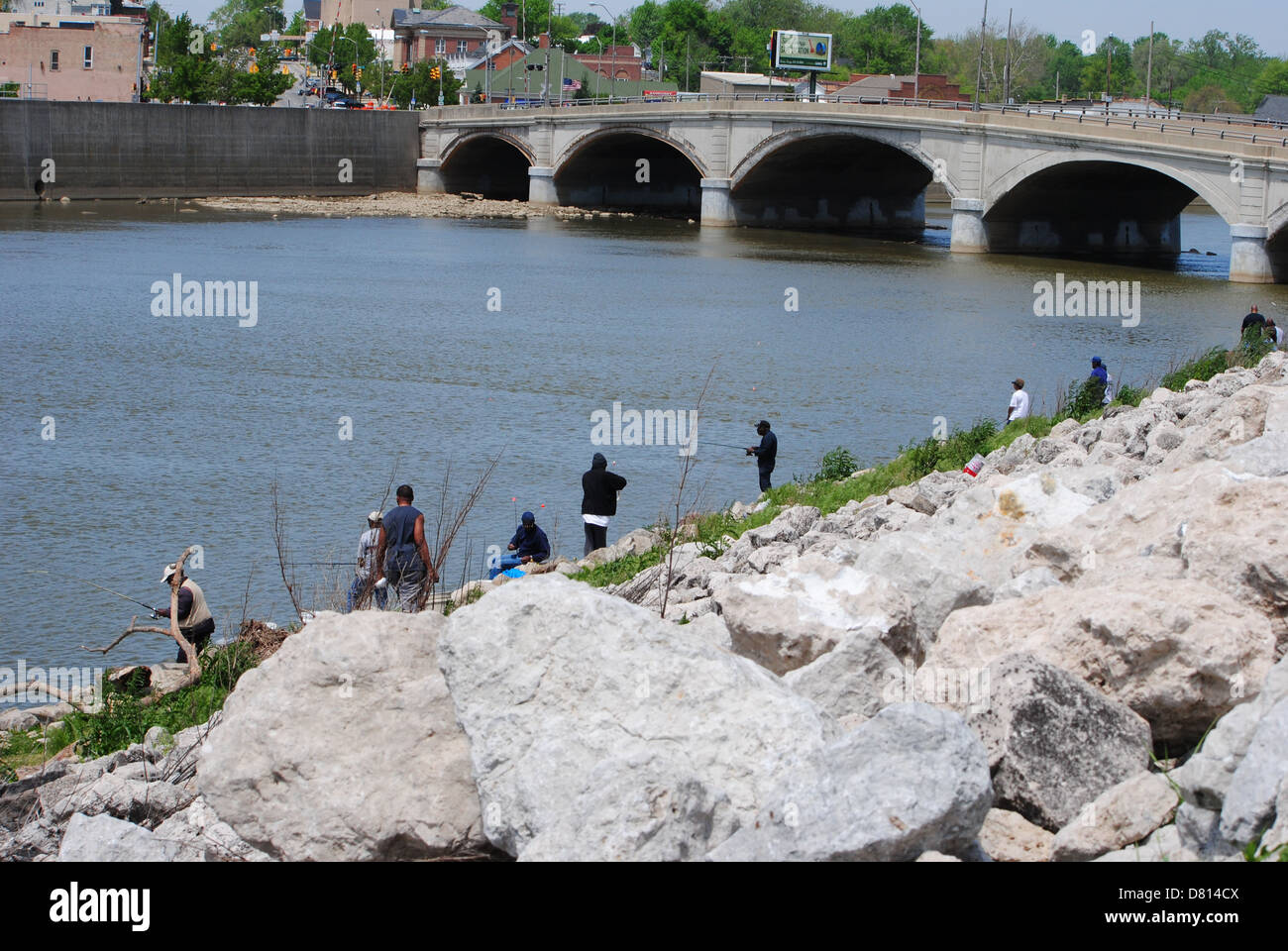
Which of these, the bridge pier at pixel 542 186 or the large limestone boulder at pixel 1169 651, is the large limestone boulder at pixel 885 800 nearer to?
the large limestone boulder at pixel 1169 651

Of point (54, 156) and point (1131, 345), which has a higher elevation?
point (54, 156)

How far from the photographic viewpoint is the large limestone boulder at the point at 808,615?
272 inches

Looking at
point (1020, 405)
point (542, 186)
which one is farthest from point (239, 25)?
point (1020, 405)

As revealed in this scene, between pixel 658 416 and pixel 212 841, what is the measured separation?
65.3 ft

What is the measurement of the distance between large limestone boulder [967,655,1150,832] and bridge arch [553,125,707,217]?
75.7m

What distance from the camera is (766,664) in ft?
23.1

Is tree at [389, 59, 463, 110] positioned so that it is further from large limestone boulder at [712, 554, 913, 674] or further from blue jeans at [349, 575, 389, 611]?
large limestone boulder at [712, 554, 913, 674]

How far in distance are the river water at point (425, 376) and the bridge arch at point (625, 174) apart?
86.0 ft

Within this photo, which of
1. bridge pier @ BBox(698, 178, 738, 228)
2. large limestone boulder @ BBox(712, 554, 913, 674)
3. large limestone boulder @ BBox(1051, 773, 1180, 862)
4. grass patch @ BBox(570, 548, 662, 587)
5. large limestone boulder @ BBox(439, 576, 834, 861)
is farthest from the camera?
bridge pier @ BBox(698, 178, 738, 228)

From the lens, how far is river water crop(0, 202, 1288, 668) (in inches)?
713

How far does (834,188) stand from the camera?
77.3 m

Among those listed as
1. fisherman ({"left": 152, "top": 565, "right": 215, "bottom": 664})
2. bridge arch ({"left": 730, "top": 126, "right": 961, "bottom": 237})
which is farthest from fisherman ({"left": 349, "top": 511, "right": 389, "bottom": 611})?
bridge arch ({"left": 730, "top": 126, "right": 961, "bottom": 237})
